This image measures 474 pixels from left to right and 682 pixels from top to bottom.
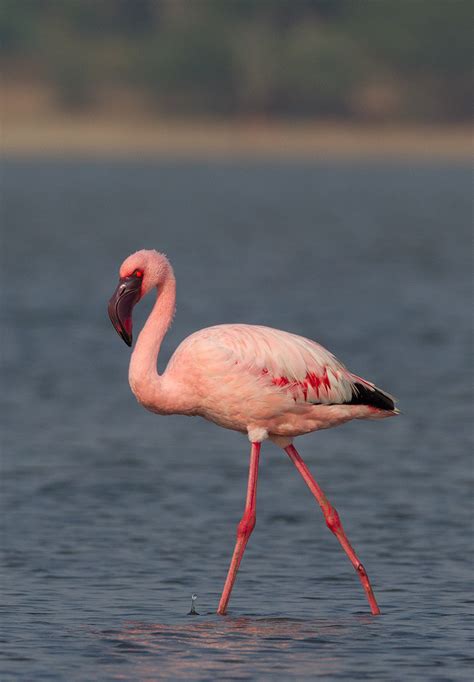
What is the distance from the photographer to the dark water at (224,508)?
7.89 metres

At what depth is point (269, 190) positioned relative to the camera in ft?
236

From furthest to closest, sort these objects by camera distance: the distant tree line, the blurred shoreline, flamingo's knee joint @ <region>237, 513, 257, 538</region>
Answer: the distant tree line < the blurred shoreline < flamingo's knee joint @ <region>237, 513, 257, 538</region>

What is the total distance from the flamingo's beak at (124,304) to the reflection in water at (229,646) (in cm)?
142

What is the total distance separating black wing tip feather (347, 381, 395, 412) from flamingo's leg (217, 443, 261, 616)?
22.6 inches

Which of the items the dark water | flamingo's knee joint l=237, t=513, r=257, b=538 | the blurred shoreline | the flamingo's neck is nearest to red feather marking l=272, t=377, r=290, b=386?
the flamingo's neck

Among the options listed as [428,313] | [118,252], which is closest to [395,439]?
[428,313]

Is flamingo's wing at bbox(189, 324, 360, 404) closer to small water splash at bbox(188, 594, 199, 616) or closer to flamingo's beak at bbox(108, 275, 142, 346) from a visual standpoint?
flamingo's beak at bbox(108, 275, 142, 346)

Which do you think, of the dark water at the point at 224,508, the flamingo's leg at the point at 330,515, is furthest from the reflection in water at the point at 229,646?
the flamingo's leg at the point at 330,515

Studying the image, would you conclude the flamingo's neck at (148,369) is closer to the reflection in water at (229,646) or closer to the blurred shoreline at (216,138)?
the reflection in water at (229,646)

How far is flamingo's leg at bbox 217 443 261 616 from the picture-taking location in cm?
852

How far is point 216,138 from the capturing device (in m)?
94.5

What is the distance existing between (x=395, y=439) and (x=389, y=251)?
23599 millimetres

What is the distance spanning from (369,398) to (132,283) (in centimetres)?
136

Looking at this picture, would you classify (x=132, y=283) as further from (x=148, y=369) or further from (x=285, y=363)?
(x=285, y=363)
